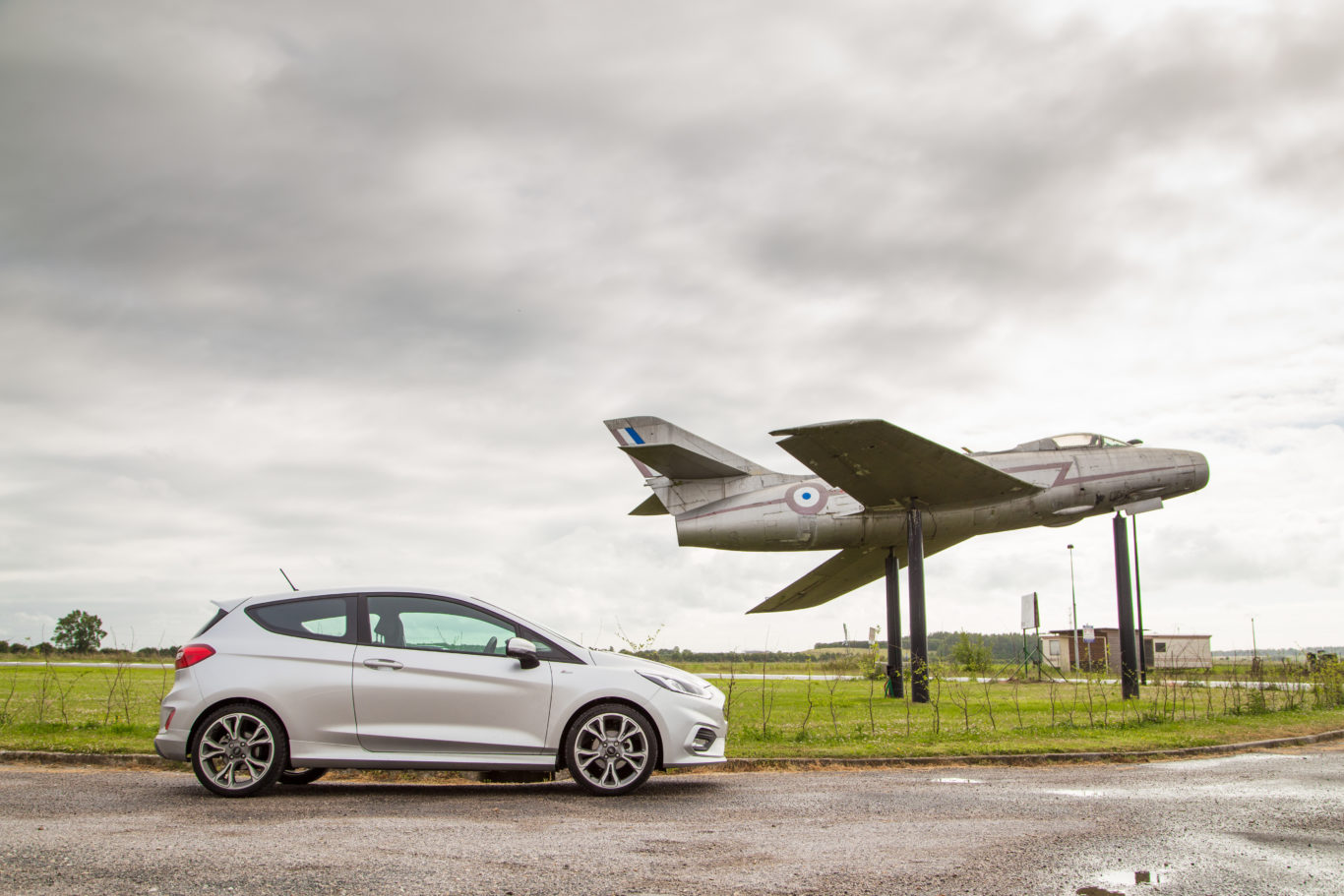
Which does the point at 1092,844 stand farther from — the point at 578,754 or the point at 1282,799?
the point at 578,754

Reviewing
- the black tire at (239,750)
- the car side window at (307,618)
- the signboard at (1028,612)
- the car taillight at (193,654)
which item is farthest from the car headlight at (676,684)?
the signboard at (1028,612)

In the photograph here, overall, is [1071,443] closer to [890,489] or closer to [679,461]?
[890,489]

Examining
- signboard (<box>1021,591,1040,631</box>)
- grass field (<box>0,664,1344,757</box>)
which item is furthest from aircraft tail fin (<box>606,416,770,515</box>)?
signboard (<box>1021,591,1040,631</box>)

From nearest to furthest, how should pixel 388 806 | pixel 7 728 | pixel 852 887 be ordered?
pixel 852 887 → pixel 388 806 → pixel 7 728

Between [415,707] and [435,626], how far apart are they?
67 centimetres

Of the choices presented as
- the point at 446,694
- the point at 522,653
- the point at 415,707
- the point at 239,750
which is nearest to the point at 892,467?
the point at 522,653

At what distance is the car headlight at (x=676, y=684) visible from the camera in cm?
797

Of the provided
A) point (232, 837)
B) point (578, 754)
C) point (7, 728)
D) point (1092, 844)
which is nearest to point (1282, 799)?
point (1092, 844)

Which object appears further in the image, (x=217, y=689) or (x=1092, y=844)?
(x=217, y=689)

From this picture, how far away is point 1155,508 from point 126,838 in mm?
22082

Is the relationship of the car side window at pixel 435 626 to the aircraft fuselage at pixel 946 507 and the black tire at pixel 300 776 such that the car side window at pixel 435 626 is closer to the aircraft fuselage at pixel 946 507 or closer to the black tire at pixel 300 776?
the black tire at pixel 300 776

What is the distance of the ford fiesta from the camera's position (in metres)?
7.67

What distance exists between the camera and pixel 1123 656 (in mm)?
19969

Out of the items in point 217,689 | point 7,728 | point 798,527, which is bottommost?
point 7,728
